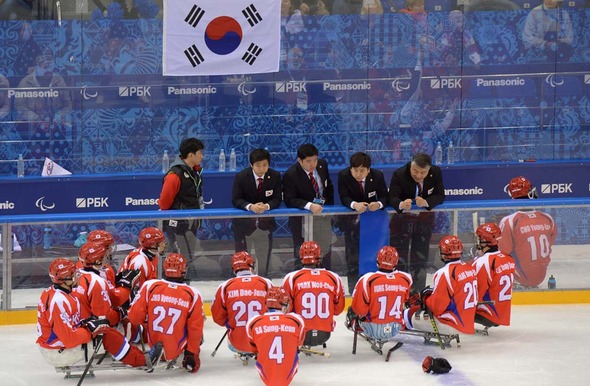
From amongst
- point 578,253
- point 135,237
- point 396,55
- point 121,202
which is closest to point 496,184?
point 396,55

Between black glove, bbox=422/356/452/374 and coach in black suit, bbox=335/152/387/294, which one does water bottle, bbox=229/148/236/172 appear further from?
black glove, bbox=422/356/452/374

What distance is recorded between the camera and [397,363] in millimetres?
9773

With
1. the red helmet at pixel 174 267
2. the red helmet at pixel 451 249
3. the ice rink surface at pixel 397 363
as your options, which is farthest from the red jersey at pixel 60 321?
the red helmet at pixel 451 249

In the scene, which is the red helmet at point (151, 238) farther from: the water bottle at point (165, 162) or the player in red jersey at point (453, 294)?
the water bottle at point (165, 162)

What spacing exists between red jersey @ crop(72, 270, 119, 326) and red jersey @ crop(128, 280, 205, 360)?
212 millimetres

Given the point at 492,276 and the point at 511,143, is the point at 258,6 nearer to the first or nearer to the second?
the point at 511,143

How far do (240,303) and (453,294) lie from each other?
1746 mm

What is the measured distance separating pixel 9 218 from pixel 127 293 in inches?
64.5

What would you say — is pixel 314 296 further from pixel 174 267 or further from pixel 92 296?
pixel 92 296

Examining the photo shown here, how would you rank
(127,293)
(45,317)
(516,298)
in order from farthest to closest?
(516,298) → (127,293) → (45,317)

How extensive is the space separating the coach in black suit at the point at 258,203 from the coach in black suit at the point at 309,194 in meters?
0.13

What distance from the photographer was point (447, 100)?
1527cm

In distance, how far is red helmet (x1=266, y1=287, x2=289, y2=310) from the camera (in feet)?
28.9

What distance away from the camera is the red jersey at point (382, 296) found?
970 centimetres
